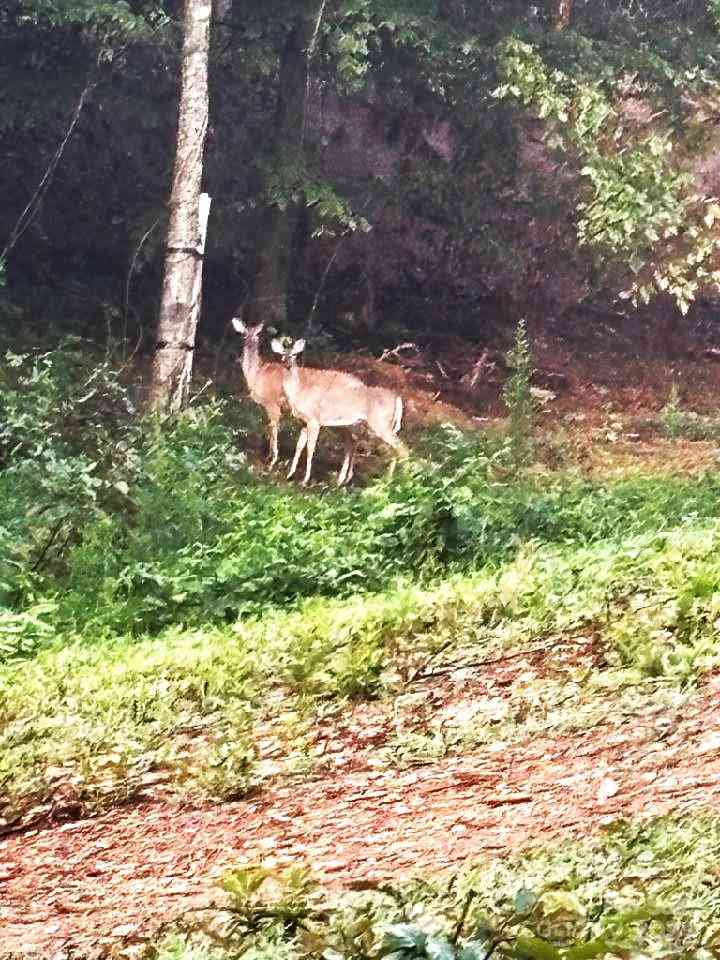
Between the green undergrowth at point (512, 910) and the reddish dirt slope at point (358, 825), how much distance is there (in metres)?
0.22

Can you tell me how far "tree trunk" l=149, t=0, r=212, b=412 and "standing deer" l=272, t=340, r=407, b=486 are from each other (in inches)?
36.6

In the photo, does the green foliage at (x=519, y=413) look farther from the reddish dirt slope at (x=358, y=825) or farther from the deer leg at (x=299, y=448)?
the reddish dirt slope at (x=358, y=825)

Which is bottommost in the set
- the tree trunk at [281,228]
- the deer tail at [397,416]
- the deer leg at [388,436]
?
the deer leg at [388,436]

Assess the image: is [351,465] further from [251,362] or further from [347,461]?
[251,362]

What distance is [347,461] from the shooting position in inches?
509

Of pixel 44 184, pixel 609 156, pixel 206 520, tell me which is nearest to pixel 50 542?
pixel 206 520

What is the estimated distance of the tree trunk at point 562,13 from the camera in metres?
15.0

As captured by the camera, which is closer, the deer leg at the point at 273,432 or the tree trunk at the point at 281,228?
the deer leg at the point at 273,432

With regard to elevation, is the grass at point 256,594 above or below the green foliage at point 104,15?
below

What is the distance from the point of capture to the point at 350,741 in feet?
17.6

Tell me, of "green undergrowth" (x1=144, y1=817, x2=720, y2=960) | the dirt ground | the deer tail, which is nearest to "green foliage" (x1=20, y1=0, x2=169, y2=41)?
the deer tail

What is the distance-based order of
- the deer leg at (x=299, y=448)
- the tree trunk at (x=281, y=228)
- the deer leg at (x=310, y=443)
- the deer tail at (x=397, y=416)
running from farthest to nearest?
the tree trunk at (x=281, y=228) < the deer tail at (x=397, y=416) < the deer leg at (x=299, y=448) < the deer leg at (x=310, y=443)

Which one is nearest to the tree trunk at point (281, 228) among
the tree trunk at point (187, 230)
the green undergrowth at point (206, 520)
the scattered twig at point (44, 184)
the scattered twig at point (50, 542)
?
the tree trunk at point (187, 230)

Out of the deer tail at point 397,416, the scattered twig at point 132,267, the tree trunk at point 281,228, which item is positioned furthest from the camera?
the tree trunk at point 281,228
